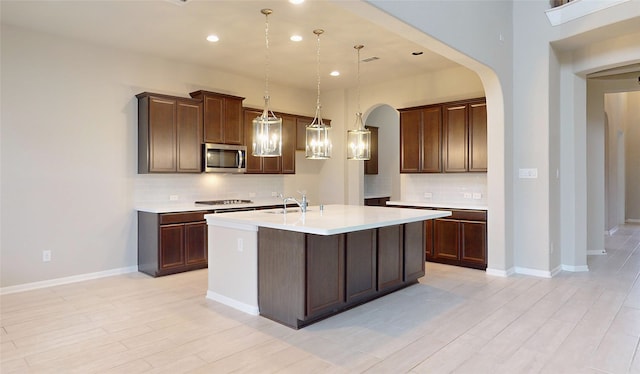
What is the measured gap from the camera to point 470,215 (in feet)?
17.3

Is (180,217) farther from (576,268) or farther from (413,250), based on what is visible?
(576,268)

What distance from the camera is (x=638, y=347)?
9.34 ft

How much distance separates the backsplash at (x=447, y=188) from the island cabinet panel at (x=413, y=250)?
1678 mm

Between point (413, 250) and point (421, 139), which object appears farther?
point (421, 139)

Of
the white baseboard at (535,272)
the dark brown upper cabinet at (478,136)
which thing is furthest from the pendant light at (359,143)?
the white baseboard at (535,272)

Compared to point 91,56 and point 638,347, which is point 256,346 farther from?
point 91,56

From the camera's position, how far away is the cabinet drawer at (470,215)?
16.9 feet

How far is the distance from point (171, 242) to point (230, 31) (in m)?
2.68

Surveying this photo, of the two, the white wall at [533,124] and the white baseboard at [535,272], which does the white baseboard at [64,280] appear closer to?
the white wall at [533,124]

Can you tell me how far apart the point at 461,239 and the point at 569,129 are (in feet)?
6.63

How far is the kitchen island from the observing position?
10.6 ft

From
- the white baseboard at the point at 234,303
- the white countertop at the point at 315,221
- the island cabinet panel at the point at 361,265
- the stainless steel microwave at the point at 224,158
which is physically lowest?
the white baseboard at the point at 234,303

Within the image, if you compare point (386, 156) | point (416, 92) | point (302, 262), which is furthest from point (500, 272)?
point (386, 156)

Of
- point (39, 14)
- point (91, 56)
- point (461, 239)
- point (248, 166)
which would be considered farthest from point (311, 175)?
point (39, 14)
